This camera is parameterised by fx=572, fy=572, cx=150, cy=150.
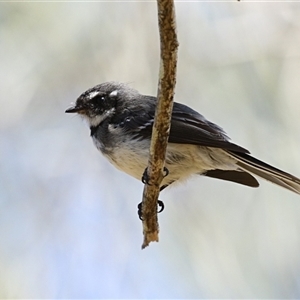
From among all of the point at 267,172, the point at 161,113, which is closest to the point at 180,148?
the point at 267,172

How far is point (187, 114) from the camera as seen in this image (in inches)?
173

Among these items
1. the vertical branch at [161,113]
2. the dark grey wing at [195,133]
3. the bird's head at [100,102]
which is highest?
the bird's head at [100,102]

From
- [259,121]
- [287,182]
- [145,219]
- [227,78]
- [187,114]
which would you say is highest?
[227,78]

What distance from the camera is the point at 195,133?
4211mm

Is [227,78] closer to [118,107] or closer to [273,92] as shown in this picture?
[273,92]

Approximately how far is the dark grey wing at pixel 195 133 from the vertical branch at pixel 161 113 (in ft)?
2.06

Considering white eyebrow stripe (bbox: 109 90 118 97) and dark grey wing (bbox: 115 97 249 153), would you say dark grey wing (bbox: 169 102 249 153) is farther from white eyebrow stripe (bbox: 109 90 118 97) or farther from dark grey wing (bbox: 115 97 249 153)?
white eyebrow stripe (bbox: 109 90 118 97)

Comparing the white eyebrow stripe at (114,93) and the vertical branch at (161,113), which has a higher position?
the white eyebrow stripe at (114,93)

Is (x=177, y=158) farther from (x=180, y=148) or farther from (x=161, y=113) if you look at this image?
(x=161, y=113)

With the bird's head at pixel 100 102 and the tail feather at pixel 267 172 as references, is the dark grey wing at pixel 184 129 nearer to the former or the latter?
the tail feather at pixel 267 172

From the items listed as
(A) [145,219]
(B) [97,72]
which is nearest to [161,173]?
(A) [145,219]

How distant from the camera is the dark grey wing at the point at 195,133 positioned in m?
4.12

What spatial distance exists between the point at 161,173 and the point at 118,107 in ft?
5.00

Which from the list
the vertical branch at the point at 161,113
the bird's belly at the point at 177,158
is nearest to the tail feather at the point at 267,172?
the bird's belly at the point at 177,158
